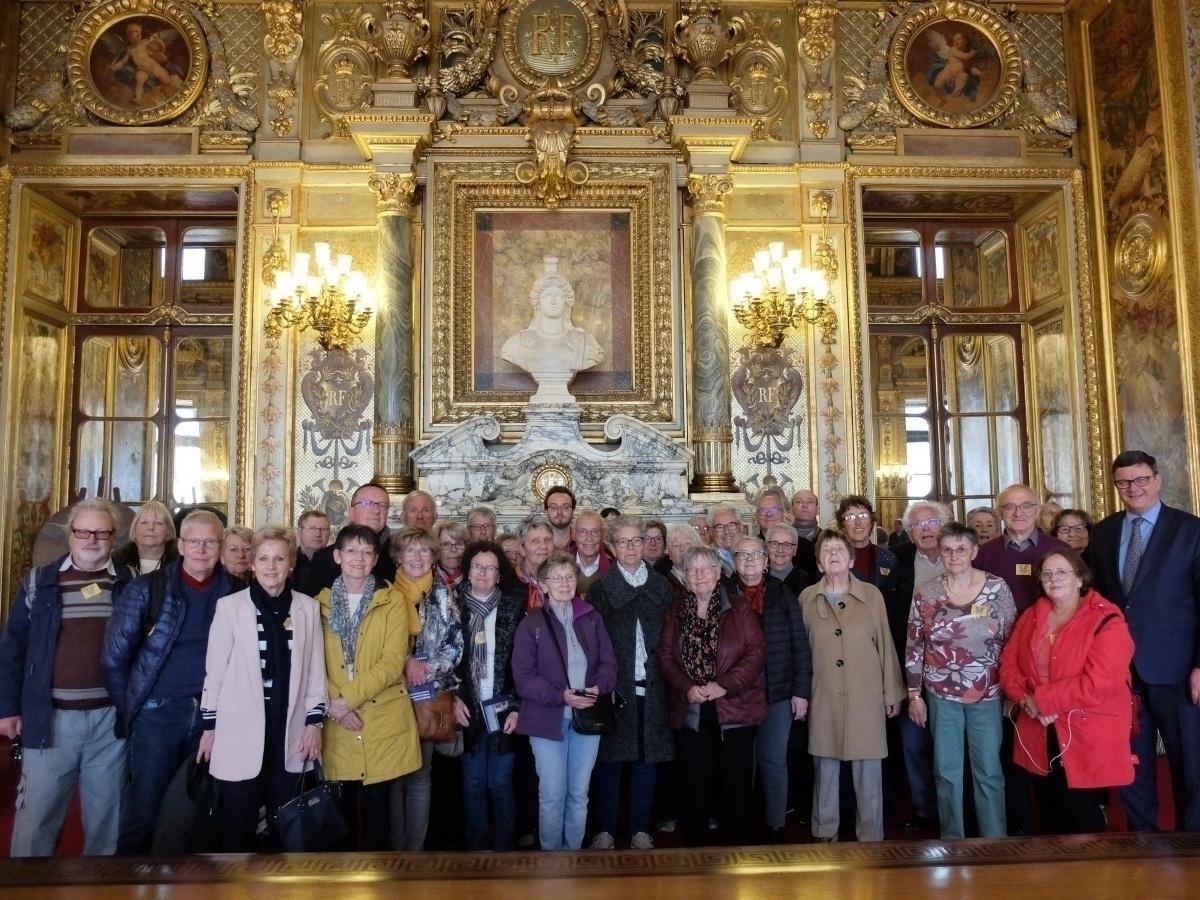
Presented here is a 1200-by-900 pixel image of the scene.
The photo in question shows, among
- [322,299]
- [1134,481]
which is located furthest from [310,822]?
[322,299]

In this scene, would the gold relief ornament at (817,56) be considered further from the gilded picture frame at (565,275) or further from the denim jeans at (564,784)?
the denim jeans at (564,784)

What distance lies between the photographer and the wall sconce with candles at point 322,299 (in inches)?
289

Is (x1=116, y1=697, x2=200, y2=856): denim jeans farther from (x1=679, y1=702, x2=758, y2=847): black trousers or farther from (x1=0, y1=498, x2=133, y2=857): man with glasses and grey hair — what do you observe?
(x1=679, y1=702, x2=758, y2=847): black trousers

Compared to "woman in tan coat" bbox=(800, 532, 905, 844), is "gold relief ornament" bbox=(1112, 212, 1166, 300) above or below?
above

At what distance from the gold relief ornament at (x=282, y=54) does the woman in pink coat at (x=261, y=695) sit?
5.75m

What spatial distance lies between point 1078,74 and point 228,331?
802cm

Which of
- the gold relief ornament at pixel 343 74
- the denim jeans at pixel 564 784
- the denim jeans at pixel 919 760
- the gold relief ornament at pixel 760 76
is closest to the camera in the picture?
the denim jeans at pixel 564 784

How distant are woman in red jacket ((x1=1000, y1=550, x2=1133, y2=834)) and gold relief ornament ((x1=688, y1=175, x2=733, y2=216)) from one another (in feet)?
15.7

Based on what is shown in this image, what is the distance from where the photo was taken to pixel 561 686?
3605 millimetres

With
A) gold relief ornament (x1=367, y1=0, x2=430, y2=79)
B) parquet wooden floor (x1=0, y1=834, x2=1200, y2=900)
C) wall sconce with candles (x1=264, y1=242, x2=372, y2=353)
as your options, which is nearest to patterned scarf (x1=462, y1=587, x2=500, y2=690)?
parquet wooden floor (x1=0, y1=834, x2=1200, y2=900)

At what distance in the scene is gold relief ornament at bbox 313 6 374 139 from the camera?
799cm

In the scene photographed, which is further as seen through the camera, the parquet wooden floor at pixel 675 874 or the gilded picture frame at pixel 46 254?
the gilded picture frame at pixel 46 254

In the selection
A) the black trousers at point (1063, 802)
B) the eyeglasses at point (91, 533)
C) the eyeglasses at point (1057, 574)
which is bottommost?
the black trousers at point (1063, 802)

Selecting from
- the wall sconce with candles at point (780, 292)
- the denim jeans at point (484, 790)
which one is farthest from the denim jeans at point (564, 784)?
the wall sconce with candles at point (780, 292)
